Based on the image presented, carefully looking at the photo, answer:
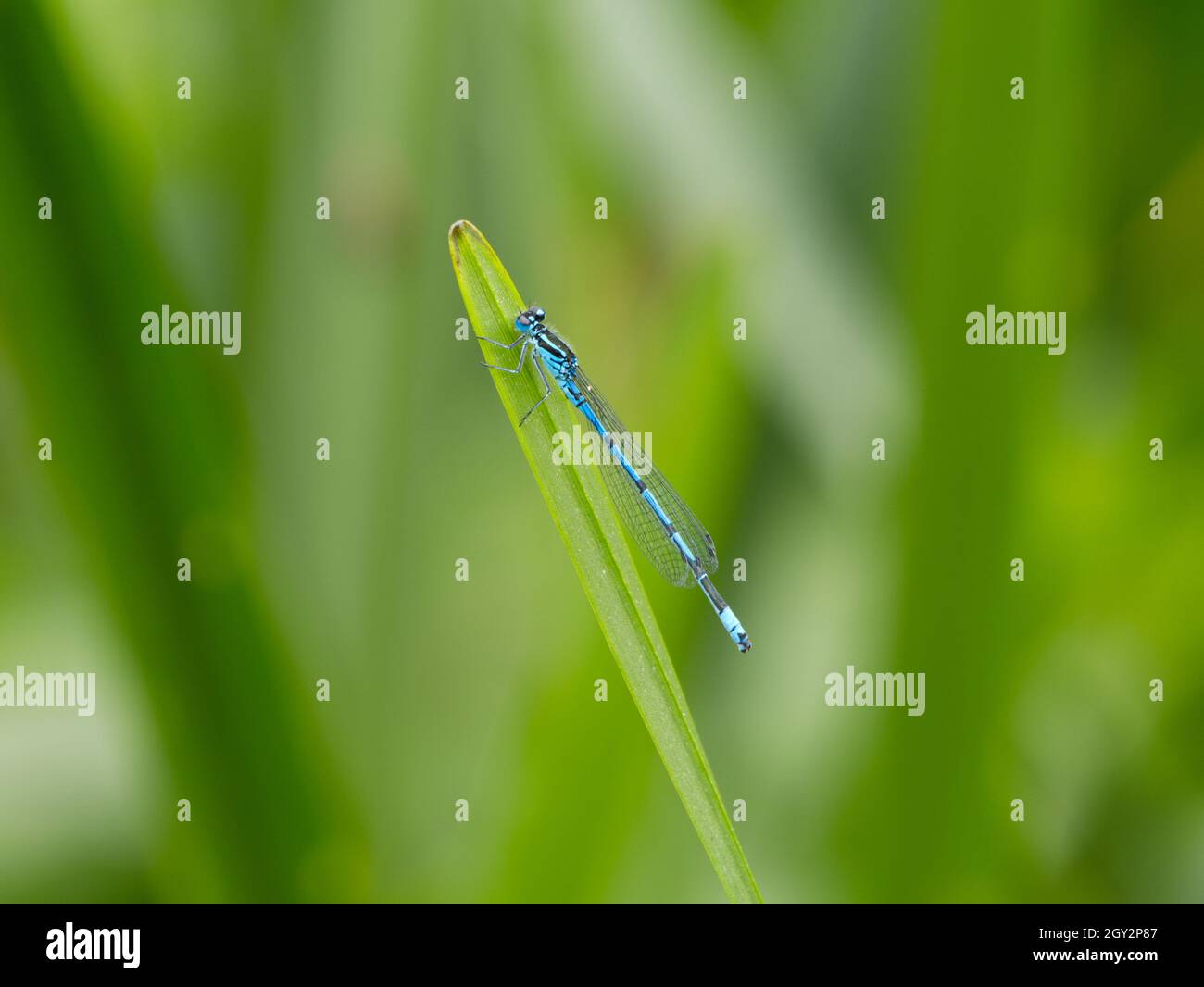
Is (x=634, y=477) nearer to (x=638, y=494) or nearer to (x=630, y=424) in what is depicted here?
(x=638, y=494)

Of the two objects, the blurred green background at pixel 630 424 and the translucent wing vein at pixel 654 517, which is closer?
the blurred green background at pixel 630 424


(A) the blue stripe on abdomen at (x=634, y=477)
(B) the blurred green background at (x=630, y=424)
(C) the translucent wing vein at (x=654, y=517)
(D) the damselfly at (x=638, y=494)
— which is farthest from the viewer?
(A) the blue stripe on abdomen at (x=634, y=477)

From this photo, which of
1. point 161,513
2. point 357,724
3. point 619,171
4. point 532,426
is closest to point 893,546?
point 532,426

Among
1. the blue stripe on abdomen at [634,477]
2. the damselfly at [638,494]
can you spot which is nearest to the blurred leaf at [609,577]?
the damselfly at [638,494]

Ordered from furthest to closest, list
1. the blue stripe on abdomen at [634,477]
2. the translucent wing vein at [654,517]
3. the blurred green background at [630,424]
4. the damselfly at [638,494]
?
the blue stripe on abdomen at [634,477] < the translucent wing vein at [654,517] < the damselfly at [638,494] < the blurred green background at [630,424]

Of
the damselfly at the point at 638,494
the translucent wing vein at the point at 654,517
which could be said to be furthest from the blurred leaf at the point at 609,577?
the translucent wing vein at the point at 654,517

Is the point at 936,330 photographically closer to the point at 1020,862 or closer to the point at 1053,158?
the point at 1053,158

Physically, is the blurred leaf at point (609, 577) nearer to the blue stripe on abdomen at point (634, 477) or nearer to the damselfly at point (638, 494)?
the damselfly at point (638, 494)
